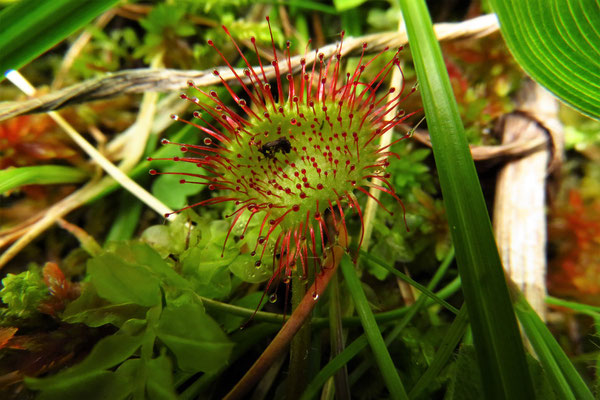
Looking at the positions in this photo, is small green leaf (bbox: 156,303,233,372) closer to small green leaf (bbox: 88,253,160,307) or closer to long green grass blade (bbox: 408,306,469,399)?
small green leaf (bbox: 88,253,160,307)

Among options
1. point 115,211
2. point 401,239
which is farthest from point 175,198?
point 401,239

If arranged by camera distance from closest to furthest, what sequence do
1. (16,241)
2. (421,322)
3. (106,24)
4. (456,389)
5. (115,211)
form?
1. (456,389)
2. (421,322)
3. (16,241)
4. (115,211)
5. (106,24)

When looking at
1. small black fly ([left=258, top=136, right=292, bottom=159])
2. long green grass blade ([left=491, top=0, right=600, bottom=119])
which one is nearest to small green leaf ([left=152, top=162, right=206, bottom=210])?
small black fly ([left=258, top=136, right=292, bottom=159])

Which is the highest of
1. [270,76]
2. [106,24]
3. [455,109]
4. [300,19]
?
[106,24]

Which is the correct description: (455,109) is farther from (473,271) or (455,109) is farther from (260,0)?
(260,0)

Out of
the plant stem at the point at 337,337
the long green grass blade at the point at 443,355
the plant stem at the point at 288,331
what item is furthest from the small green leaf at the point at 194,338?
the long green grass blade at the point at 443,355

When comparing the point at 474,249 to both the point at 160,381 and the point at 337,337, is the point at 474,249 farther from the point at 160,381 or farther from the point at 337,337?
the point at 160,381
